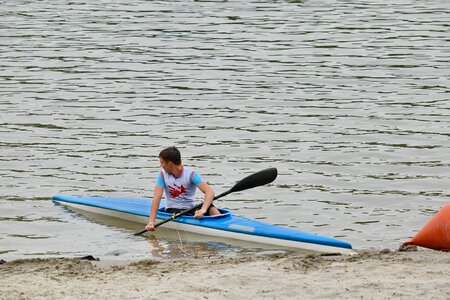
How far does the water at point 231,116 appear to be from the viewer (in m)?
12.3

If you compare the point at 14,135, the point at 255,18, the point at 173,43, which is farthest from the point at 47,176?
the point at 255,18

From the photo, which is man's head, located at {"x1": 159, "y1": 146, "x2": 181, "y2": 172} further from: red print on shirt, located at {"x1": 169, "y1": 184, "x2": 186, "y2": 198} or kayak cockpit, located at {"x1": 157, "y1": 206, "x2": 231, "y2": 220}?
kayak cockpit, located at {"x1": 157, "y1": 206, "x2": 231, "y2": 220}

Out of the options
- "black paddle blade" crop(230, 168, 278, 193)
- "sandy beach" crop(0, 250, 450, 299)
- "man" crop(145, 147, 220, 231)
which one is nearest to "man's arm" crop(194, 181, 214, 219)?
"man" crop(145, 147, 220, 231)

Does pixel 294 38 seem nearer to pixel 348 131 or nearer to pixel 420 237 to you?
pixel 348 131

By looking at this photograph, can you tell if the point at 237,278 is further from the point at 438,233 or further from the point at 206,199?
the point at 206,199

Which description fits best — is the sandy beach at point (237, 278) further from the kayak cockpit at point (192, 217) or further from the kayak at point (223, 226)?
the kayak cockpit at point (192, 217)

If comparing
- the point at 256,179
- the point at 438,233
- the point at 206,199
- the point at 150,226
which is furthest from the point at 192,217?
the point at 438,233

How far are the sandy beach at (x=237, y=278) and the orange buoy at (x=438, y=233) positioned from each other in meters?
0.36

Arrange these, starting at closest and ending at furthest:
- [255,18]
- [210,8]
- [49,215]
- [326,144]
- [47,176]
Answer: [49,215] → [47,176] → [326,144] → [255,18] → [210,8]

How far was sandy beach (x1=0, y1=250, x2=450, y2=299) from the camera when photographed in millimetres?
7664

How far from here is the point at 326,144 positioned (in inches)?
611

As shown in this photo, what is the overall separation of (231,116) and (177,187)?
592 cm

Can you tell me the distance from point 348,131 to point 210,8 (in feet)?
48.5

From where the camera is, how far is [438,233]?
972 centimetres
